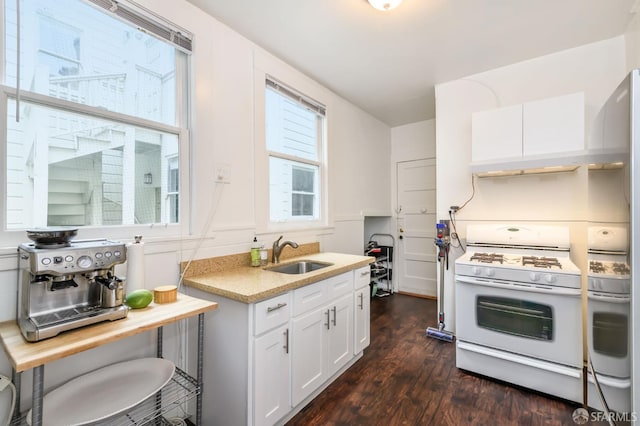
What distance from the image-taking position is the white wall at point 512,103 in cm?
235

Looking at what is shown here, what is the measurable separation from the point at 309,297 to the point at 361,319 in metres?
0.83

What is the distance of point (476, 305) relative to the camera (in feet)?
7.26

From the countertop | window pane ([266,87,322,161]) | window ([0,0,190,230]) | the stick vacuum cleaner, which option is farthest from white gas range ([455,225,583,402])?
window ([0,0,190,230])

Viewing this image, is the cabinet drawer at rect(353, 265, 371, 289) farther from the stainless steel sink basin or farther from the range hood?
the range hood

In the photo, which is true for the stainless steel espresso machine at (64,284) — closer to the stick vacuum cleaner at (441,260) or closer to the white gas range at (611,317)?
the white gas range at (611,317)

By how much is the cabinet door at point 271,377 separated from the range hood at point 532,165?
87.3 inches

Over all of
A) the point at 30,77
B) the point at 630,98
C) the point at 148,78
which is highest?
the point at 148,78

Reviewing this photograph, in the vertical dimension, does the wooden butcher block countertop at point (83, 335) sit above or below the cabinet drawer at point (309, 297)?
above

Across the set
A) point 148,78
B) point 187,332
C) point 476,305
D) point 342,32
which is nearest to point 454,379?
point 476,305

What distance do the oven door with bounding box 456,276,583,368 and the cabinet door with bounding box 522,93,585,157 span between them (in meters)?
1.13

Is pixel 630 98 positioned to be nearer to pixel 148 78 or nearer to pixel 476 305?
pixel 476 305

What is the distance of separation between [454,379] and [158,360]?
6.96ft

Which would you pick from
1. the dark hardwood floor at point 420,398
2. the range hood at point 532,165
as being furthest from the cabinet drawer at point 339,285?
the range hood at point 532,165

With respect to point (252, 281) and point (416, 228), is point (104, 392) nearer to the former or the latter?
point (252, 281)
